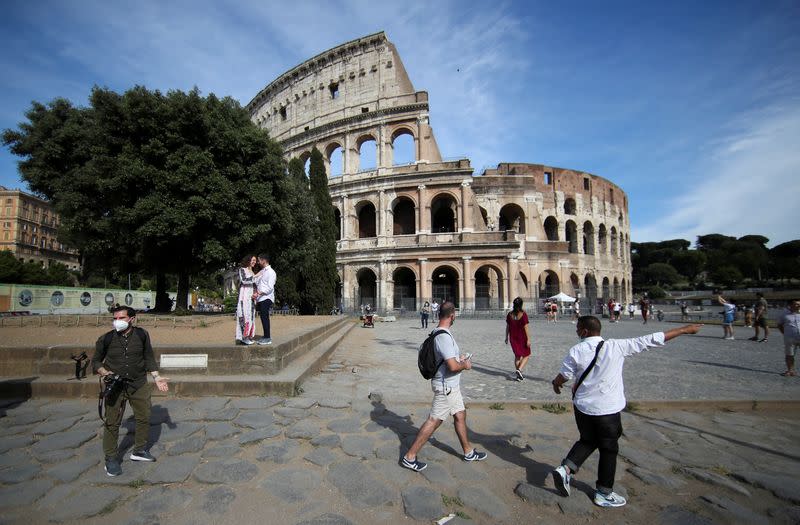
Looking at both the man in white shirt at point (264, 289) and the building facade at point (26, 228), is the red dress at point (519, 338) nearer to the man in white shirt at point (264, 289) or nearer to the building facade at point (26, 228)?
the man in white shirt at point (264, 289)

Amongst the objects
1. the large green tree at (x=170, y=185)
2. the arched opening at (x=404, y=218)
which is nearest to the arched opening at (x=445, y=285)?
the arched opening at (x=404, y=218)

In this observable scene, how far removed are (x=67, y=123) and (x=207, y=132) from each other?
28.5 ft

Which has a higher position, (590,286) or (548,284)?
(548,284)

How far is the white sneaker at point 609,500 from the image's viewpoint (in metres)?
2.58

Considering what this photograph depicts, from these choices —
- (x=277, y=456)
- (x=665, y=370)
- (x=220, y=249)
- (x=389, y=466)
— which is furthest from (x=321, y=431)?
(x=220, y=249)

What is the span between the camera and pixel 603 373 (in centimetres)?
270

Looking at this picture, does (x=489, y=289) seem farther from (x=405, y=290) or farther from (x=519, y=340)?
(x=519, y=340)

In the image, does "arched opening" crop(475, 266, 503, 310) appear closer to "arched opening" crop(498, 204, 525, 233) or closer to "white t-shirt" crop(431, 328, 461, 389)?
"arched opening" crop(498, 204, 525, 233)

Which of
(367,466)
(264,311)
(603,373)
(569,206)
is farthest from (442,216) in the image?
(603,373)

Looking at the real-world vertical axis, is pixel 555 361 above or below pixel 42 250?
below

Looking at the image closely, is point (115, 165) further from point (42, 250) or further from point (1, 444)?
point (42, 250)

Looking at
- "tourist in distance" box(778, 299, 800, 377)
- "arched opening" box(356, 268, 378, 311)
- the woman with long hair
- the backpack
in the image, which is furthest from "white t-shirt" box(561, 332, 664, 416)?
"arched opening" box(356, 268, 378, 311)

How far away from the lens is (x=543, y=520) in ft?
8.07

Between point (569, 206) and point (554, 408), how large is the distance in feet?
130
